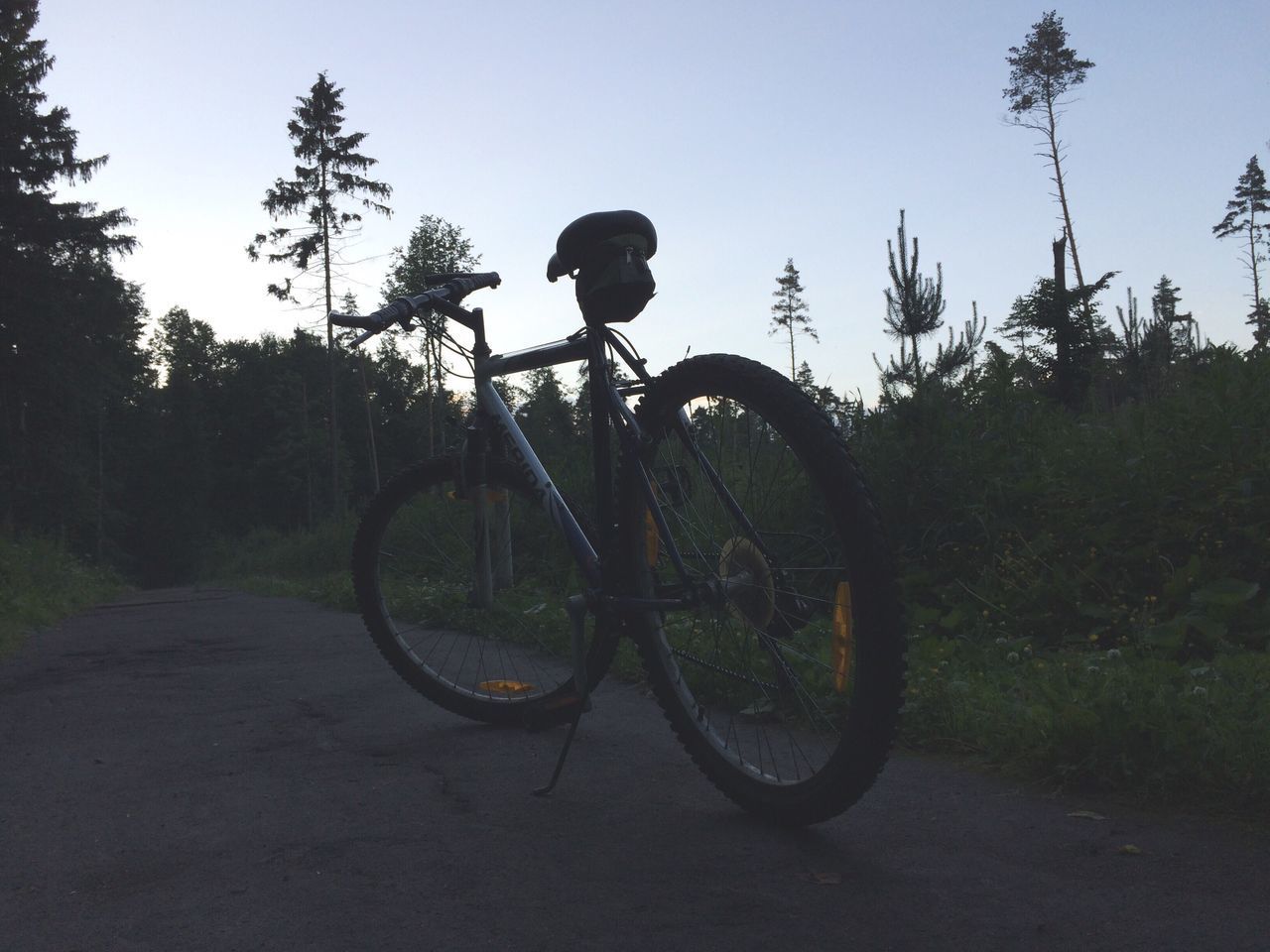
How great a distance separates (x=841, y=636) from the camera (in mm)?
2385

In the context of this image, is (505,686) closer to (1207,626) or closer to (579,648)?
(579,648)

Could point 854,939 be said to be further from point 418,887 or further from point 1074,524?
point 1074,524

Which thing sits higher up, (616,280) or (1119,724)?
(616,280)

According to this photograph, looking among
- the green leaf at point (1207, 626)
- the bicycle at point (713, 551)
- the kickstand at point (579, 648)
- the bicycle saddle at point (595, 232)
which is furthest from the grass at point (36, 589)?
the green leaf at point (1207, 626)

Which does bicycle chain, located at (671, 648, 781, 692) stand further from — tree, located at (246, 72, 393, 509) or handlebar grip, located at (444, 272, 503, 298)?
tree, located at (246, 72, 393, 509)

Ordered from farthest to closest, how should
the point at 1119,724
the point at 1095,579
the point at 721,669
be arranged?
the point at 1095,579, the point at 721,669, the point at 1119,724

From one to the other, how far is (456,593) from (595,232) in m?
1.78

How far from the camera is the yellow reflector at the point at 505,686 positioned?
3973mm

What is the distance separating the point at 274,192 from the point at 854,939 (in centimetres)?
3790

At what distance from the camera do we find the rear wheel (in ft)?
13.2

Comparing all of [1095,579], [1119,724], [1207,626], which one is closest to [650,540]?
[1119,724]

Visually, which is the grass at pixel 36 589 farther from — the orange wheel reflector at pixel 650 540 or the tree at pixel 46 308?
the orange wheel reflector at pixel 650 540

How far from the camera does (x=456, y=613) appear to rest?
166 inches

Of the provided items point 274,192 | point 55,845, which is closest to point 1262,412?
point 55,845
